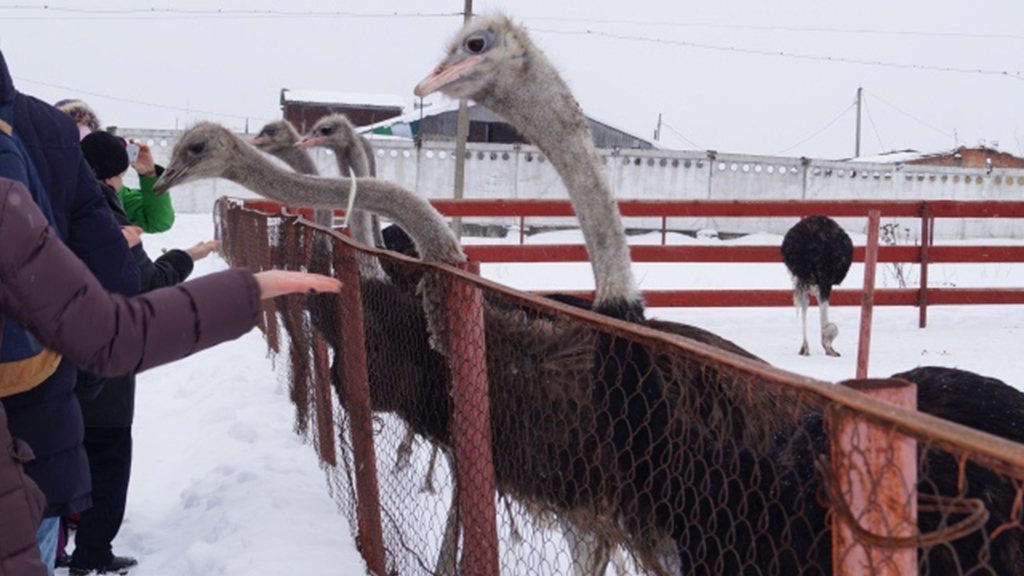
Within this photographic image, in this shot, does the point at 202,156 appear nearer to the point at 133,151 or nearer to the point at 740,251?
the point at 133,151

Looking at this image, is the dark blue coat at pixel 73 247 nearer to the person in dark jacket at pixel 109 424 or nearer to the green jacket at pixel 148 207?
the person in dark jacket at pixel 109 424

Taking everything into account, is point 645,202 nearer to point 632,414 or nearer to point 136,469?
point 136,469

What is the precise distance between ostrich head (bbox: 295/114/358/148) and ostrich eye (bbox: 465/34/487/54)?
3458 mm

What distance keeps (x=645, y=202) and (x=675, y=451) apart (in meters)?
7.50

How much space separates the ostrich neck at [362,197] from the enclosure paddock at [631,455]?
0.59 feet

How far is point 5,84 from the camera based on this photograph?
6.59 feet

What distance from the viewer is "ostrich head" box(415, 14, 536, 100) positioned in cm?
346

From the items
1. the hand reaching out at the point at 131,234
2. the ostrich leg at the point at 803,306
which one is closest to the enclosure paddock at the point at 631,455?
the hand reaching out at the point at 131,234

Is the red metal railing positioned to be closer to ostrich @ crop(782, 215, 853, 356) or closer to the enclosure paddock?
ostrich @ crop(782, 215, 853, 356)

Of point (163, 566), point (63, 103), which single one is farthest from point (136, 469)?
point (63, 103)

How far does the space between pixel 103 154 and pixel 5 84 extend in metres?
1.67

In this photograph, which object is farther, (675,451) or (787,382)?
(675,451)

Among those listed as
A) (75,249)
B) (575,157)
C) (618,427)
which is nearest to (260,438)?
(575,157)

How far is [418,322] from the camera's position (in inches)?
147
